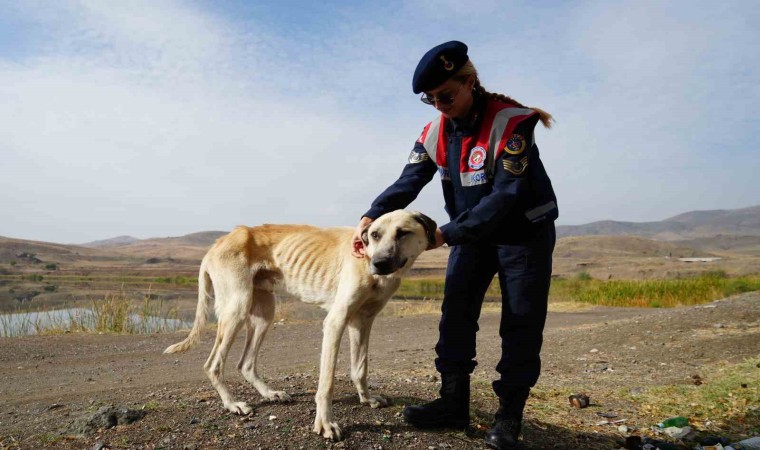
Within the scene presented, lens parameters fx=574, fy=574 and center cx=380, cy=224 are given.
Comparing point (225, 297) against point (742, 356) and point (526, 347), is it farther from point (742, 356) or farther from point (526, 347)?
point (742, 356)

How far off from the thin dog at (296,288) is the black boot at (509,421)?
1.05m

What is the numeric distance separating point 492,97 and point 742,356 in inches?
271

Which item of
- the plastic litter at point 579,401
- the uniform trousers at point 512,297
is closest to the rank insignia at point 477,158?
the uniform trousers at point 512,297

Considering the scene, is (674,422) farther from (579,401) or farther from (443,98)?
(443,98)

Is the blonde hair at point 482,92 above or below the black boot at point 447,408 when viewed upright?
above

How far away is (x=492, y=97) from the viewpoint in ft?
13.0

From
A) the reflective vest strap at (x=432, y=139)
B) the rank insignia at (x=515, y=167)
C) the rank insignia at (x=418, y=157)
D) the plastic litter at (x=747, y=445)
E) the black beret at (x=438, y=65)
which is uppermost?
the black beret at (x=438, y=65)

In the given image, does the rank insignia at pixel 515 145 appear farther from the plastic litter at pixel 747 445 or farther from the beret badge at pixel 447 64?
the plastic litter at pixel 747 445

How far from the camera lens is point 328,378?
3930mm

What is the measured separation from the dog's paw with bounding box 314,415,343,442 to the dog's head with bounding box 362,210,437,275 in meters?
1.12

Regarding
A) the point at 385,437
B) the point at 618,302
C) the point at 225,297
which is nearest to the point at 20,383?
the point at 225,297

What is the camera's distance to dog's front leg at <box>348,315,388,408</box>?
464 centimetres

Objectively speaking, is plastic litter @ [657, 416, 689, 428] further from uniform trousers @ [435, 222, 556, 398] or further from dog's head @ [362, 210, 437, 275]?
dog's head @ [362, 210, 437, 275]

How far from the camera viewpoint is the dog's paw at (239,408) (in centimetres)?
446
